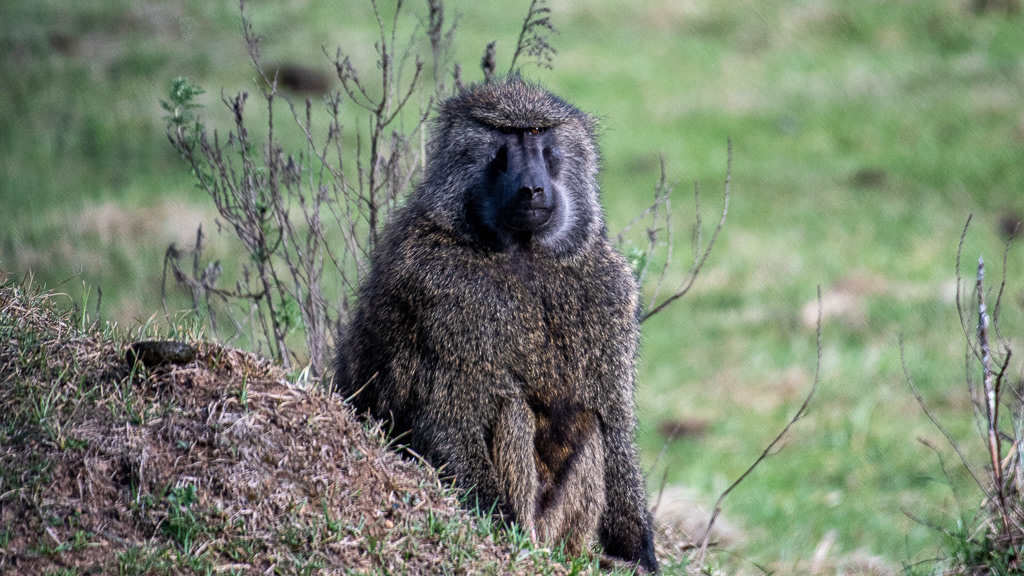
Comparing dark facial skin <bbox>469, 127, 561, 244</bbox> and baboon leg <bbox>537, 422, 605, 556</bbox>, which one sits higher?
dark facial skin <bbox>469, 127, 561, 244</bbox>

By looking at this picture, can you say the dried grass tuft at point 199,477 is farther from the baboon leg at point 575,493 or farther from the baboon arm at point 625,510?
the baboon arm at point 625,510

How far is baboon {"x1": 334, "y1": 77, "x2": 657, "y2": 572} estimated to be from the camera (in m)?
3.84

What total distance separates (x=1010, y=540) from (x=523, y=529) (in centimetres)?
197

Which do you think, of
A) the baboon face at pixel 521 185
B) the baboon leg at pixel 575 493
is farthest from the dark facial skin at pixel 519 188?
the baboon leg at pixel 575 493

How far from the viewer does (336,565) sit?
11.0 ft

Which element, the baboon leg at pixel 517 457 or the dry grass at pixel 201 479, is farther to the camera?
the baboon leg at pixel 517 457

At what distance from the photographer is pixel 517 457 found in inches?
153

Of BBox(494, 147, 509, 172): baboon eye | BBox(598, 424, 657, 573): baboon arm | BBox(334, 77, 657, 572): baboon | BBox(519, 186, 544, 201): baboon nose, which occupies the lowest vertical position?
BBox(598, 424, 657, 573): baboon arm

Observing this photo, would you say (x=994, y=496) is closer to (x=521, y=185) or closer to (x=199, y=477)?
(x=521, y=185)

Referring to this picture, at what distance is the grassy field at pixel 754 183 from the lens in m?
8.66

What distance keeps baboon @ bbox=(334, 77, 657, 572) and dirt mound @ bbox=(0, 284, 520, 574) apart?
239 mm

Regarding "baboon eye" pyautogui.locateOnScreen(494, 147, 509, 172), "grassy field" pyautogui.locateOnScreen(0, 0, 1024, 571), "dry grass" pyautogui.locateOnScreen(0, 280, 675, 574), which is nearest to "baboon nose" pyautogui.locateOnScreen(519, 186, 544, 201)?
"baboon eye" pyautogui.locateOnScreen(494, 147, 509, 172)

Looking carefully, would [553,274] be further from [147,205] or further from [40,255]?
[147,205]

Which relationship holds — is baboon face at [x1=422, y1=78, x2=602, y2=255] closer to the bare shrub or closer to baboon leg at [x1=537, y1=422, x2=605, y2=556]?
baboon leg at [x1=537, y1=422, x2=605, y2=556]
